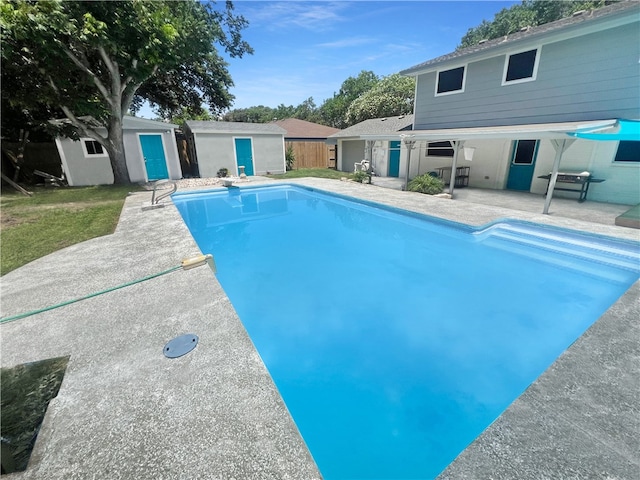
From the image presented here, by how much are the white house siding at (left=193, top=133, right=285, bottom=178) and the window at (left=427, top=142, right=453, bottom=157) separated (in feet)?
29.0

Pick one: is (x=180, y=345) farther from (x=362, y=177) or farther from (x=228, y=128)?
(x=228, y=128)

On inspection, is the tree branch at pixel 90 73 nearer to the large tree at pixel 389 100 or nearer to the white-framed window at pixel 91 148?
the white-framed window at pixel 91 148

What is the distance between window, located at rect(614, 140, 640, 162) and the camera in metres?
7.74

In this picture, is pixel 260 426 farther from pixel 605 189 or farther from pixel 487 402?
pixel 605 189

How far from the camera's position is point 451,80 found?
1097 centimetres

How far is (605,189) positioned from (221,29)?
1839 cm

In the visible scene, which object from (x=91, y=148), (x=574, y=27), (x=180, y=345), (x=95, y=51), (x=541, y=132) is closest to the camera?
(x=180, y=345)

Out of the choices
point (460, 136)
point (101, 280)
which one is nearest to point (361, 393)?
point (101, 280)

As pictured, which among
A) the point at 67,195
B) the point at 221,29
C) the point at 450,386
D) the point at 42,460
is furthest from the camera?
the point at 221,29

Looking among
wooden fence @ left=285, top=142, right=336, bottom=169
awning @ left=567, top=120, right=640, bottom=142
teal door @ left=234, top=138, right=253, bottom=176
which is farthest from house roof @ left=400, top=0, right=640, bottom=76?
wooden fence @ left=285, top=142, right=336, bottom=169

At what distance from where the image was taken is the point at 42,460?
168cm

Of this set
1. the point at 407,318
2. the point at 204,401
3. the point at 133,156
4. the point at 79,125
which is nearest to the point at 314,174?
the point at 133,156

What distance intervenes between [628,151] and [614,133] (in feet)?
8.49

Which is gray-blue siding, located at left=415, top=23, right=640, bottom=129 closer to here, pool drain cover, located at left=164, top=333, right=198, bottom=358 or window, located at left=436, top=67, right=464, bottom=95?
window, located at left=436, top=67, right=464, bottom=95
